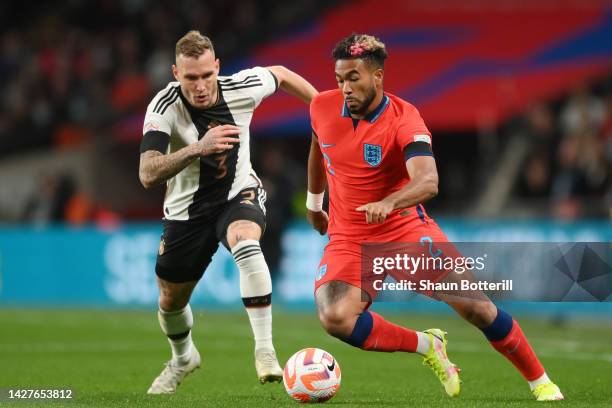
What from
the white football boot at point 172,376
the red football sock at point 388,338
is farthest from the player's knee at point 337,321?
the white football boot at point 172,376

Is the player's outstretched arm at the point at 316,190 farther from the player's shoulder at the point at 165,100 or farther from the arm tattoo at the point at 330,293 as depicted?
the player's shoulder at the point at 165,100

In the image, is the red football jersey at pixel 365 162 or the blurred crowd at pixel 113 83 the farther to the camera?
the blurred crowd at pixel 113 83

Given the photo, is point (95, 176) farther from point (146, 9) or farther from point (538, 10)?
point (538, 10)

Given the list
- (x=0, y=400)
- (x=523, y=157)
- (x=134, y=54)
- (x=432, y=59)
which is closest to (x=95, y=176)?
(x=134, y=54)

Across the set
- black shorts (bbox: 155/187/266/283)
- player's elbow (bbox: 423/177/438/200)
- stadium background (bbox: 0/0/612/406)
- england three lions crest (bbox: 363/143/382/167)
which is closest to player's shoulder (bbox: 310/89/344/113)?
england three lions crest (bbox: 363/143/382/167)

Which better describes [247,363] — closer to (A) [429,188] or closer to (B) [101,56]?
(A) [429,188]

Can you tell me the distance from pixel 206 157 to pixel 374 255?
1359 mm

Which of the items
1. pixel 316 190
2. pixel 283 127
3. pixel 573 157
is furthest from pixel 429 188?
pixel 283 127

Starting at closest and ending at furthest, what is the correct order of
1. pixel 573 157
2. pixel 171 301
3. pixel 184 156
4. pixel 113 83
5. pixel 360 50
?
pixel 360 50 → pixel 184 156 → pixel 171 301 → pixel 573 157 → pixel 113 83

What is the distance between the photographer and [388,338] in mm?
7328

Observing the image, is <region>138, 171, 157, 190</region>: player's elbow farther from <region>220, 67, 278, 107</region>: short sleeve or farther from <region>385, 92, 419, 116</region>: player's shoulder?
<region>385, 92, 419, 116</region>: player's shoulder

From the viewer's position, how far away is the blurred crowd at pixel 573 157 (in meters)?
15.4

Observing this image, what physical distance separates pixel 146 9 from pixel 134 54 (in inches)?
68.6

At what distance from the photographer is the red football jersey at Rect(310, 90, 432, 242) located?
721 cm
